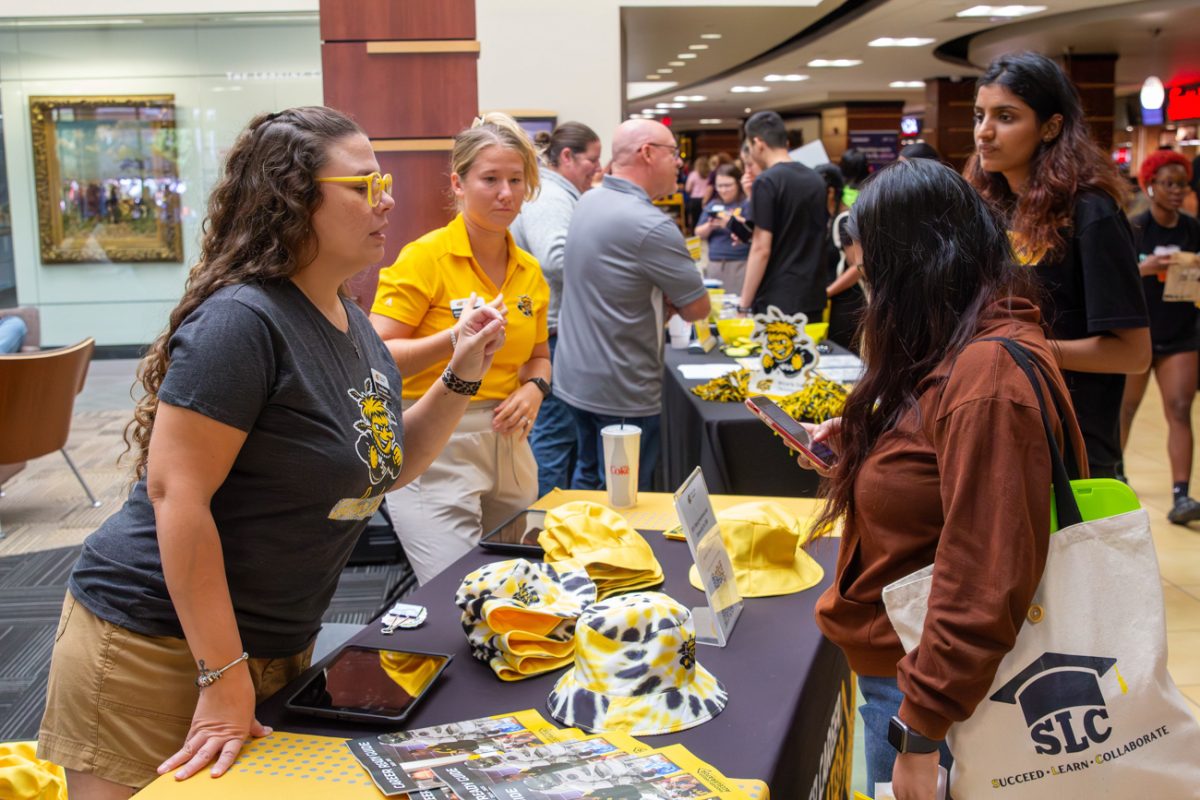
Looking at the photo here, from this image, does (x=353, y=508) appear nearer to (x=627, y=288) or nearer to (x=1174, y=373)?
(x=627, y=288)

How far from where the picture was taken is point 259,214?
1.46 meters

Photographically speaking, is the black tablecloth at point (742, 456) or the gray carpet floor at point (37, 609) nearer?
the gray carpet floor at point (37, 609)

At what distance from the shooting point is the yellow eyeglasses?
4.86ft

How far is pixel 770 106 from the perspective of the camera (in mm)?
22609

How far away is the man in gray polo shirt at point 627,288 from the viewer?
134 inches

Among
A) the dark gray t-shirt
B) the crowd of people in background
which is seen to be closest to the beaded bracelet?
the crowd of people in background

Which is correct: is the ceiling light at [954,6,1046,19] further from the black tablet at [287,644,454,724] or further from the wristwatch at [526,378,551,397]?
the black tablet at [287,644,454,724]

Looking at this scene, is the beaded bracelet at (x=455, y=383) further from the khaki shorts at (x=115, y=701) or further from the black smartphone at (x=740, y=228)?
the black smartphone at (x=740, y=228)

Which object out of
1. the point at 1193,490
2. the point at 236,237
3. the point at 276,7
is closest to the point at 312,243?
the point at 236,237

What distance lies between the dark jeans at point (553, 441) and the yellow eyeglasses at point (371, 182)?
2334mm

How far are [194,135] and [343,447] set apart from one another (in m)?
6.64

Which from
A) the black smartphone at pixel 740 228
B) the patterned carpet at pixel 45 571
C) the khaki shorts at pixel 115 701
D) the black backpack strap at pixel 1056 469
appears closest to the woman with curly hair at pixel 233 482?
the khaki shorts at pixel 115 701

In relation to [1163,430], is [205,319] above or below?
above

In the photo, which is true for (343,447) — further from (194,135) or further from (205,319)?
(194,135)
